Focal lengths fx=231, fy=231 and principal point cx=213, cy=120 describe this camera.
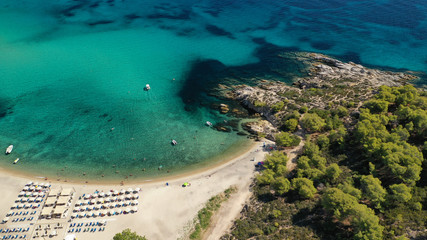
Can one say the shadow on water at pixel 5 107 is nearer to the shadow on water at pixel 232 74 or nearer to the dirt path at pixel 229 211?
the shadow on water at pixel 232 74

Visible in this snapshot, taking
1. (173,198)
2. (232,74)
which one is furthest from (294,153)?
(232,74)

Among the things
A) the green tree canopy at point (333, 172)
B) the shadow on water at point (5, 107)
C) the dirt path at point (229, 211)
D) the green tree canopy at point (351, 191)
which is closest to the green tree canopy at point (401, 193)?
the green tree canopy at point (351, 191)

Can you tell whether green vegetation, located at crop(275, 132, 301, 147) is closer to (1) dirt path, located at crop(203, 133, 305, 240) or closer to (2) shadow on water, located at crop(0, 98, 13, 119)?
(1) dirt path, located at crop(203, 133, 305, 240)

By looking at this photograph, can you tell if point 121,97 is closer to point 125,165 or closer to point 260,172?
point 125,165

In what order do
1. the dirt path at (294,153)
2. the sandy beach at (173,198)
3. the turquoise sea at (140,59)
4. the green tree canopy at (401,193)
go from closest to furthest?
the green tree canopy at (401,193) → the sandy beach at (173,198) → the dirt path at (294,153) → the turquoise sea at (140,59)

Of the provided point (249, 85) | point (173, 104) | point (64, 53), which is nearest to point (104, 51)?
point (64, 53)

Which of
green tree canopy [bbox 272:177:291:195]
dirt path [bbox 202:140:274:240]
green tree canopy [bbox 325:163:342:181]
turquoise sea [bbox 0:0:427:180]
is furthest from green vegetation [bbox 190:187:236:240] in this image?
green tree canopy [bbox 325:163:342:181]
